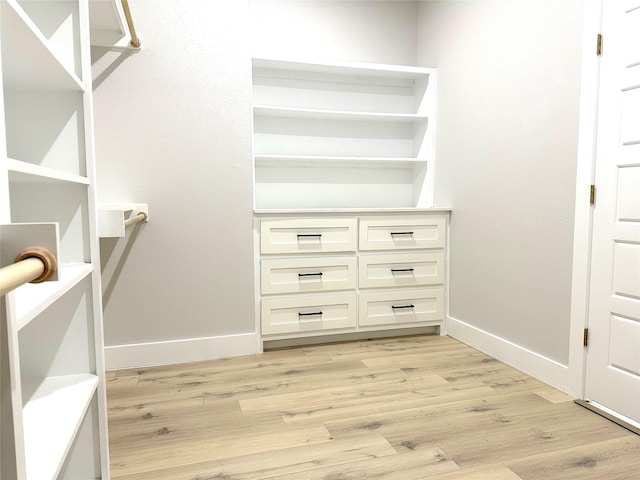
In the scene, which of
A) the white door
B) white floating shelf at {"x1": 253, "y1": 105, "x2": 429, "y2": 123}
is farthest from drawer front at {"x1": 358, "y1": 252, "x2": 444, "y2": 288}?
the white door

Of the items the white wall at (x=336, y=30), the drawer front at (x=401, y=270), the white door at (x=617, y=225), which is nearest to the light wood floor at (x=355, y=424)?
the white door at (x=617, y=225)

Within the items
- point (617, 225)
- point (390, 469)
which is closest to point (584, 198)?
point (617, 225)

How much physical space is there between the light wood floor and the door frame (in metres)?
0.21

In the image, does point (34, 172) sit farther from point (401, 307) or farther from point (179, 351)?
point (401, 307)

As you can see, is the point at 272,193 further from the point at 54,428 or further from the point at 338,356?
the point at 54,428

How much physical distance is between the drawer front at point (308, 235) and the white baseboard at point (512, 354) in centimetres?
87

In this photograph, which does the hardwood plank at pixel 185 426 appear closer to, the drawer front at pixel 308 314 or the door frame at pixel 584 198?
the drawer front at pixel 308 314

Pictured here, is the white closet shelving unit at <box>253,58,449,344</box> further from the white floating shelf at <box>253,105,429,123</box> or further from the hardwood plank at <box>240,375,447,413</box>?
the hardwood plank at <box>240,375,447,413</box>

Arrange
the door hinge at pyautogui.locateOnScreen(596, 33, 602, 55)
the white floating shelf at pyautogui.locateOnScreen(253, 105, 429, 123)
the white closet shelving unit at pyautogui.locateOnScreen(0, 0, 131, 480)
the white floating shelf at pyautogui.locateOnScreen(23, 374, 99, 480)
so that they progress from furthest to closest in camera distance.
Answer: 1. the white floating shelf at pyautogui.locateOnScreen(253, 105, 429, 123)
2. the door hinge at pyautogui.locateOnScreen(596, 33, 602, 55)
3. the white closet shelving unit at pyautogui.locateOnScreen(0, 0, 131, 480)
4. the white floating shelf at pyautogui.locateOnScreen(23, 374, 99, 480)

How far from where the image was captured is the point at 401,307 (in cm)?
281

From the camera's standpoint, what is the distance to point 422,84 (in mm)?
3037

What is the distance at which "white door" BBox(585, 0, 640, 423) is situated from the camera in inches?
66.5

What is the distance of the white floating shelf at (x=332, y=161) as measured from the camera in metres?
2.75

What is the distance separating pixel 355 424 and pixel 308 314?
3.17ft
